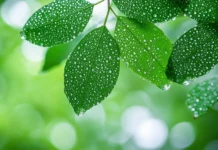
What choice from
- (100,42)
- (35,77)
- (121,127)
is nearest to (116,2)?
(100,42)

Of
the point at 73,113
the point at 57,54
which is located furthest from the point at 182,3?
the point at 73,113

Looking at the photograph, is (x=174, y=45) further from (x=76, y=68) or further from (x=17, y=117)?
(x=17, y=117)

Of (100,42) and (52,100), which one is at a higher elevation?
(100,42)

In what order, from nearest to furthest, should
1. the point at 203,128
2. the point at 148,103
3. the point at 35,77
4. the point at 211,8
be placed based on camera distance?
the point at 211,8 < the point at 35,77 < the point at 203,128 < the point at 148,103

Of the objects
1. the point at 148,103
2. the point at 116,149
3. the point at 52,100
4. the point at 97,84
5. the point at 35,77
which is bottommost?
the point at 116,149

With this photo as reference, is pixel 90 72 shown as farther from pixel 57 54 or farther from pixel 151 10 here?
pixel 57 54

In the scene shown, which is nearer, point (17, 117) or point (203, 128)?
point (17, 117)
